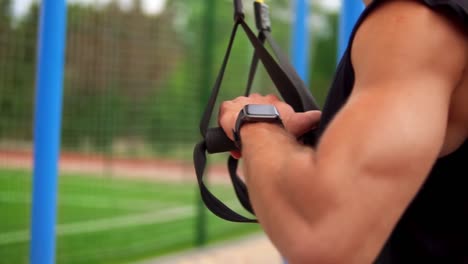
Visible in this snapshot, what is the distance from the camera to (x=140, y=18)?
4504mm

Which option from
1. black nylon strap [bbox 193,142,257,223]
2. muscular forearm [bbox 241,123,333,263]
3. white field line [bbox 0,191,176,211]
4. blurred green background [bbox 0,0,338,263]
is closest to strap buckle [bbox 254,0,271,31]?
black nylon strap [bbox 193,142,257,223]

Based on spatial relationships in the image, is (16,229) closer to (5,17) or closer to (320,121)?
(5,17)

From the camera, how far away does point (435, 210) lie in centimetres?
72

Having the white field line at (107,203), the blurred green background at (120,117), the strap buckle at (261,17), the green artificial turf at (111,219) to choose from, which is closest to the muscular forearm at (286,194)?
the strap buckle at (261,17)

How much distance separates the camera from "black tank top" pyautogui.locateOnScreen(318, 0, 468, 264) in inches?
27.1

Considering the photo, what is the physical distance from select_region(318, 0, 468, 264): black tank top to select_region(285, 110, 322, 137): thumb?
0.03 m

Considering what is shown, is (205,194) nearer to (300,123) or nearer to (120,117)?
(300,123)

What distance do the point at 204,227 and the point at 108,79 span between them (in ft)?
4.00

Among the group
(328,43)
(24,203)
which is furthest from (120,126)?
(328,43)

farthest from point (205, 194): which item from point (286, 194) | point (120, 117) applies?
point (120, 117)

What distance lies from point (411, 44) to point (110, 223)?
3.70 meters

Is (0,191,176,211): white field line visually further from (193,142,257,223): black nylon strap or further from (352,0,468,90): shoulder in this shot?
(352,0,468,90): shoulder

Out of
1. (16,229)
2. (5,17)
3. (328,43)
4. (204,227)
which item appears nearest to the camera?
(16,229)

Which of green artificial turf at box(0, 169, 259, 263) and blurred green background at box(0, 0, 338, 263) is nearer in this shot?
green artificial turf at box(0, 169, 259, 263)
